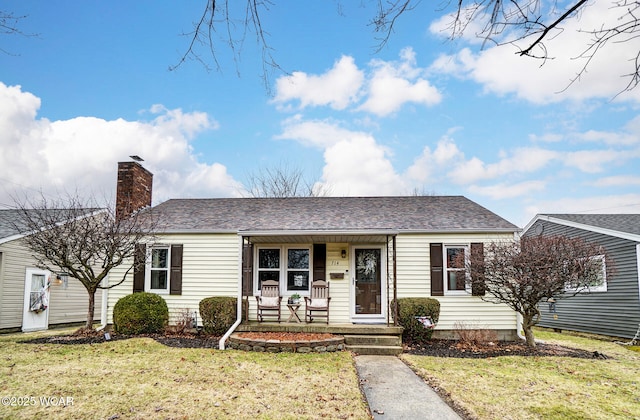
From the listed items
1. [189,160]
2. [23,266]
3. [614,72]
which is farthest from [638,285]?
[23,266]

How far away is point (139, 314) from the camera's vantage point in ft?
34.3

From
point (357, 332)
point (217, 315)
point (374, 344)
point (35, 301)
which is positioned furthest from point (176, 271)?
point (35, 301)

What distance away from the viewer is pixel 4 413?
4.85 meters

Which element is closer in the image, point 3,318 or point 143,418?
point 143,418

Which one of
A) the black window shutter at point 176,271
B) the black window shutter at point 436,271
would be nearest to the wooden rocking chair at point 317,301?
the black window shutter at point 436,271

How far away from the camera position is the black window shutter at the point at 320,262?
37.1ft

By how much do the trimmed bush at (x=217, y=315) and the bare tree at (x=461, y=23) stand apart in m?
8.63

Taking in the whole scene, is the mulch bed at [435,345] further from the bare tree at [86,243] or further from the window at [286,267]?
the window at [286,267]

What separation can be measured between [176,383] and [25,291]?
10257mm

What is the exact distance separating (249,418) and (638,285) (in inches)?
449

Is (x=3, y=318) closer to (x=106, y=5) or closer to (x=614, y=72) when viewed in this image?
(x=106, y=5)

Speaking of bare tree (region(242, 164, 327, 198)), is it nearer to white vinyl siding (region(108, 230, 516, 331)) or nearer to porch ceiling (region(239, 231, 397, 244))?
white vinyl siding (region(108, 230, 516, 331))

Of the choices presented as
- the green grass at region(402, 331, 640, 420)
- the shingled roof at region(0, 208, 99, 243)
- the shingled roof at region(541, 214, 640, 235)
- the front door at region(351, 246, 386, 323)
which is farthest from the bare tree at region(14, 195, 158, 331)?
the shingled roof at region(541, 214, 640, 235)

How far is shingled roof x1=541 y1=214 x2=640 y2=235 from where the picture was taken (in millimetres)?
12417
